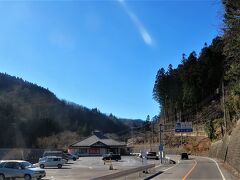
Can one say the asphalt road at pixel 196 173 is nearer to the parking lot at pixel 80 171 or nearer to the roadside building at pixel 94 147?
the parking lot at pixel 80 171

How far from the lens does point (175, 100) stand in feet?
539

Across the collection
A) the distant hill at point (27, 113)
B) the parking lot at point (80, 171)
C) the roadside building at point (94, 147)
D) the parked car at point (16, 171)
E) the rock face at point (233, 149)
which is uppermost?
the distant hill at point (27, 113)

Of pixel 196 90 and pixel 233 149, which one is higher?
pixel 196 90

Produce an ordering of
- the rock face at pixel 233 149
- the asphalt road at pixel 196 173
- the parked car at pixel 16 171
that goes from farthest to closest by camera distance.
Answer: the rock face at pixel 233 149 → the asphalt road at pixel 196 173 → the parked car at pixel 16 171

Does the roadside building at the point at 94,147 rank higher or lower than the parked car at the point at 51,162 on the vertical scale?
higher

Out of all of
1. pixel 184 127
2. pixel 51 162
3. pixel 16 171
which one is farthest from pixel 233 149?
pixel 184 127

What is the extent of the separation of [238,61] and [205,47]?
10967 centimetres

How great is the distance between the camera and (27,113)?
131250 mm

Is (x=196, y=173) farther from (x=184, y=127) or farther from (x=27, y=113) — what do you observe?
(x=27, y=113)

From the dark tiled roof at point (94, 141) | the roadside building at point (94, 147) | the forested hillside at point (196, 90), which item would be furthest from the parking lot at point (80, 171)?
the dark tiled roof at point (94, 141)

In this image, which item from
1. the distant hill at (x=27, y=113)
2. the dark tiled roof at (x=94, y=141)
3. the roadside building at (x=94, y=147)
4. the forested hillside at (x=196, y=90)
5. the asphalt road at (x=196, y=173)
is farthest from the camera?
the dark tiled roof at (x=94, y=141)

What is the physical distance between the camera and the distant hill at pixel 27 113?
121 metres

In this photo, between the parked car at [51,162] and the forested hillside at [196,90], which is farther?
the forested hillside at [196,90]

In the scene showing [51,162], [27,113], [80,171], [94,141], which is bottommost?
[80,171]
